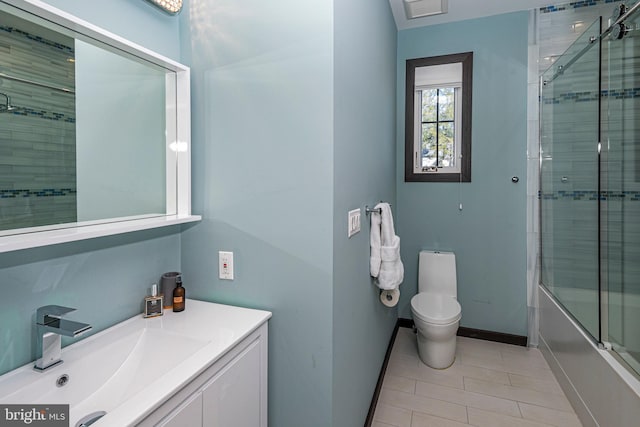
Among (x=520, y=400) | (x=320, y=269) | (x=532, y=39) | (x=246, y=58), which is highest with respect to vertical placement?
(x=532, y=39)

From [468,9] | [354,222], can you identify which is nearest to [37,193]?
[354,222]

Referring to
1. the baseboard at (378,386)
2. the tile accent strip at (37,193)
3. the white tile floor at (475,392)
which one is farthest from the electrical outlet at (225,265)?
the white tile floor at (475,392)

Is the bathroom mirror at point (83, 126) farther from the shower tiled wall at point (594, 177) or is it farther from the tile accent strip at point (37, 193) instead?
the shower tiled wall at point (594, 177)

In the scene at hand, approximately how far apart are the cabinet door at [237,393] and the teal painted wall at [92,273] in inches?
19.9

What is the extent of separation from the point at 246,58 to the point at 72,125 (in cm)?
68

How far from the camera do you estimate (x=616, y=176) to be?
5.95ft

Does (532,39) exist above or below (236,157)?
above

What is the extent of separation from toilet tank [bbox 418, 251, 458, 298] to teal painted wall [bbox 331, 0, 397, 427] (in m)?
0.70

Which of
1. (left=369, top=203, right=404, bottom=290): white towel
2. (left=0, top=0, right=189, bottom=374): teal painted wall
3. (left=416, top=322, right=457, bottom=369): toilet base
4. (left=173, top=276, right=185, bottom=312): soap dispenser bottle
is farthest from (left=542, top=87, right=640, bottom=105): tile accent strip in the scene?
(left=173, top=276, right=185, bottom=312): soap dispenser bottle

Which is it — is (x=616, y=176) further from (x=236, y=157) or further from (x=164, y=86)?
(x=164, y=86)

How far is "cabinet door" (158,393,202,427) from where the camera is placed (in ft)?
2.83

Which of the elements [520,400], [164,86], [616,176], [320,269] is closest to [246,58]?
[164,86]

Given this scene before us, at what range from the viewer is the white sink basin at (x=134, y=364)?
33.8 inches

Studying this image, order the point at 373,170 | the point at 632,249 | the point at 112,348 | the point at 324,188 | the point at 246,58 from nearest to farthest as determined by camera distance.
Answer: the point at 112,348
the point at 324,188
the point at 246,58
the point at 632,249
the point at 373,170
